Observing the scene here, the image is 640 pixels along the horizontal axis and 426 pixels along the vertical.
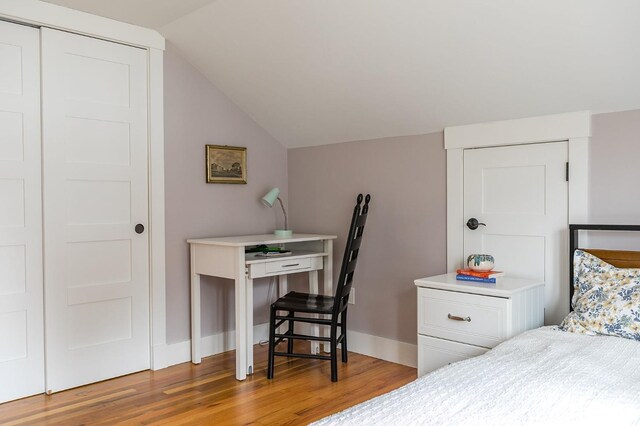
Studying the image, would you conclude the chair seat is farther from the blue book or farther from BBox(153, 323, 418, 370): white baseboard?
the blue book

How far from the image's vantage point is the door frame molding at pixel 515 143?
107 inches

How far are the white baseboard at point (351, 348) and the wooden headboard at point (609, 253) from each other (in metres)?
1.13

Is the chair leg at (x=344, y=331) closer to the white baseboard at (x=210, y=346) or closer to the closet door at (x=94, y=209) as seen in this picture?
the white baseboard at (x=210, y=346)

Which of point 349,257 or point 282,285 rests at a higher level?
point 349,257

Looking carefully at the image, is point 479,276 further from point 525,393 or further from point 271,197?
point 271,197

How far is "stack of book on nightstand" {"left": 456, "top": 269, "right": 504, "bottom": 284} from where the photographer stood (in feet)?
9.11

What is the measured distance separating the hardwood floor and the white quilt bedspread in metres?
1.05

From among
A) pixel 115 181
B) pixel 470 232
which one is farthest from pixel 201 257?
pixel 470 232

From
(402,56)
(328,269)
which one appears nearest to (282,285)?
(328,269)

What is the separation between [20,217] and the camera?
289cm

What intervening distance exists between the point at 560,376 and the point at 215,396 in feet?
5.97

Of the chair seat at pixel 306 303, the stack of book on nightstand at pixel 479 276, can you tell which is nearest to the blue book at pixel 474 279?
the stack of book on nightstand at pixel 479 276

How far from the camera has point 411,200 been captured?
345cm

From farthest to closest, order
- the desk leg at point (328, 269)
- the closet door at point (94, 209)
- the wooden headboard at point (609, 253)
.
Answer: the desk leg at point (328, 269)
the closet door at point (94, 209)
the wooden headboard at point (609, 253)
